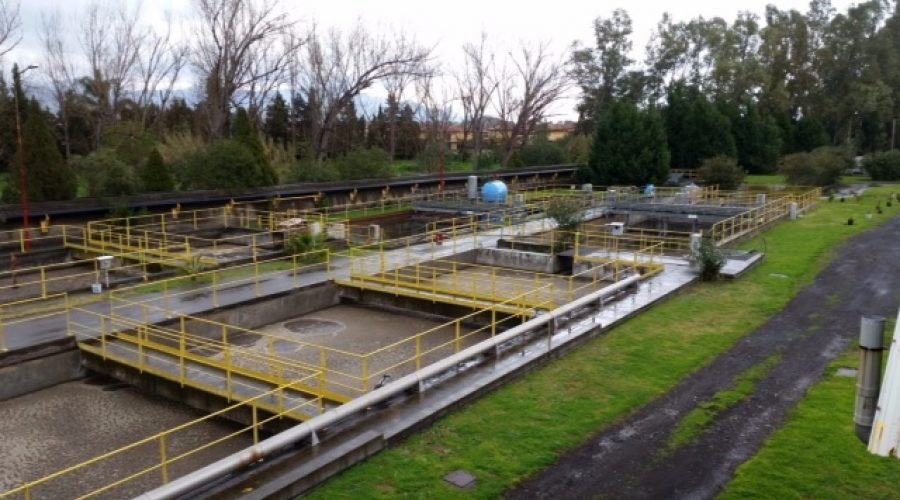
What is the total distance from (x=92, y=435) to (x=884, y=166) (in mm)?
62816

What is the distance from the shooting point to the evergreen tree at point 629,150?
50.7 meters

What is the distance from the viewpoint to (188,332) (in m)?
17.2

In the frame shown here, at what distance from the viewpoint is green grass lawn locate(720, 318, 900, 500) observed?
8945 mm

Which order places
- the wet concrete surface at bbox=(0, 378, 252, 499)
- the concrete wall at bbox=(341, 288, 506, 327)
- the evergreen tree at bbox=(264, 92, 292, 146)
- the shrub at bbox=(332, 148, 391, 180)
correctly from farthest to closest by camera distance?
1. the evergreen tree at bbox=(264, 92, 292, 146)
2. the shrub at bbox=(332, 148, 391, 180)
3. the concrete wall at bbox=(341, 288, 506, 327)
4. the wet concrete surface at bbox=(0, 378, 252, 499)

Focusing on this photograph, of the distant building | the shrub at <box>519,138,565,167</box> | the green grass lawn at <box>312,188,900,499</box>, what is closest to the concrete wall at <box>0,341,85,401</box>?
the green grass lawn at <box>312,188,900,499</box>

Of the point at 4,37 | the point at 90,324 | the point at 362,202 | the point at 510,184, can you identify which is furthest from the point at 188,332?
the point at 4,37

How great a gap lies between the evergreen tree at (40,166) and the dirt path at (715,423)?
31.8 metres

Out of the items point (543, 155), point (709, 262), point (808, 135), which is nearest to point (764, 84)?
point (808, 135)

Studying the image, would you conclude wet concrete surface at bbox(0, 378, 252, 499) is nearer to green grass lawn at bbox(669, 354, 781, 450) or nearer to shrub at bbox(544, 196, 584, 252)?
green grass lawn at bbox(669, 354, 781, 450)

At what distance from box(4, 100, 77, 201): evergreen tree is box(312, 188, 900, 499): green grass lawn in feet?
95.9

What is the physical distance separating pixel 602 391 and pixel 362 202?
30.2 m

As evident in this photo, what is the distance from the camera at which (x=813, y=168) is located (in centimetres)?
4919

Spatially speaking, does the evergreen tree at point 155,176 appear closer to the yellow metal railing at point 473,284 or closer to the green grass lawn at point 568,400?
the yellow metal railing at point 473,284

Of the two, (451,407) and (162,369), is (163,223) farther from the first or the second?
(451,407)
